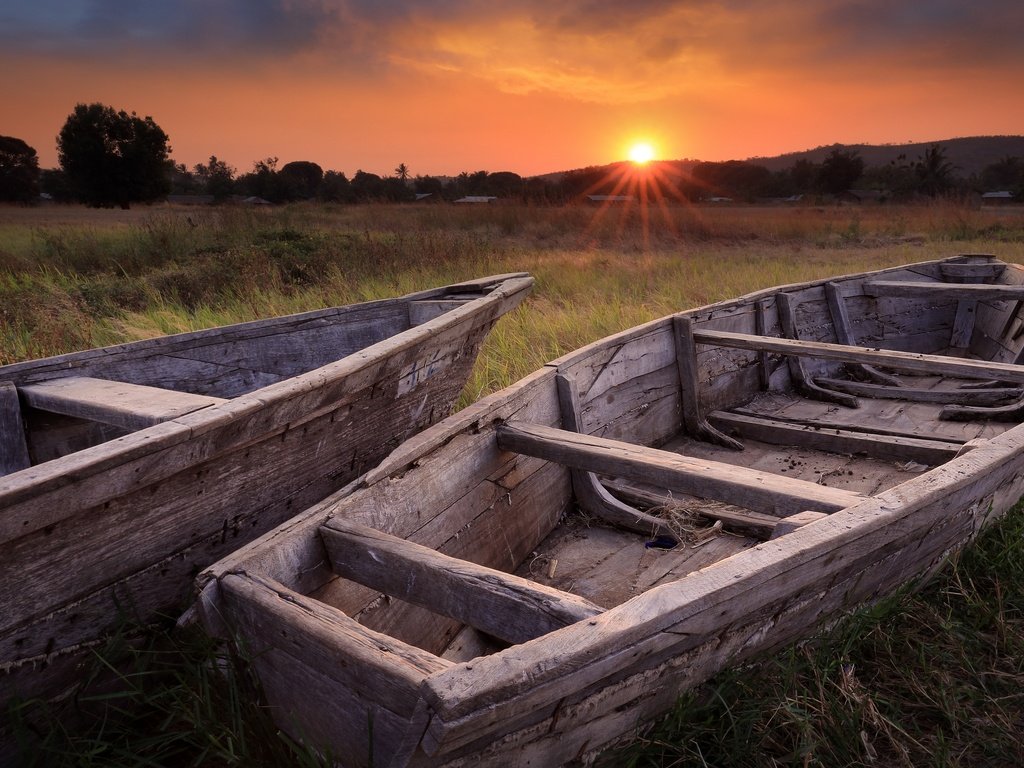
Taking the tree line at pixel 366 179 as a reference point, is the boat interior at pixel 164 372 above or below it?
below

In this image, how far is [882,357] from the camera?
11.6 feet

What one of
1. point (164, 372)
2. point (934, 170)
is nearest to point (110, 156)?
point (164, 372)

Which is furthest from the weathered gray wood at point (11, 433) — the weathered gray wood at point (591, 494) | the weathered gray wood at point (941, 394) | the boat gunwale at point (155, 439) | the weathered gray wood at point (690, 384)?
the weathered gray wood at point (941, 394)

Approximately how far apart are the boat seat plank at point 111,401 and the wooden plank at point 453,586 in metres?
0.65

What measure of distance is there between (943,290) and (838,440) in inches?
74.7

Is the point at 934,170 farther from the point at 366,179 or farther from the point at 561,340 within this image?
Answer: the point at 561,340

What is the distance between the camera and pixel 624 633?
134cm

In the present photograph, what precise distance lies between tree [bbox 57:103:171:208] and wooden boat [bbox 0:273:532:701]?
36.7 metres

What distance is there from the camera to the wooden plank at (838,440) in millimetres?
3385

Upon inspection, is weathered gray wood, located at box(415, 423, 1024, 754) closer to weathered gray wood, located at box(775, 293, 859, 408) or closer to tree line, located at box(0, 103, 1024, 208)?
weathered gray wood, located at box(775, 293, 859, 408)

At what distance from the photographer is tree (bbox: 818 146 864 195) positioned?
2258 inches

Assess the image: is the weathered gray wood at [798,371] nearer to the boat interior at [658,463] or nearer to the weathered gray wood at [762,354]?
the boat interior at [658,463]

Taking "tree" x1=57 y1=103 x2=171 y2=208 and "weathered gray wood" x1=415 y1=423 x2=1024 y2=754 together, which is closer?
"weathered gray wood" x1=415 y1=423 x2=1024 y2=754

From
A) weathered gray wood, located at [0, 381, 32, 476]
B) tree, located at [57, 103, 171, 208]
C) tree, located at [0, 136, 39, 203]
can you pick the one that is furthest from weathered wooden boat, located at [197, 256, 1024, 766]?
tree, located at [0, 136, 39, 203]
